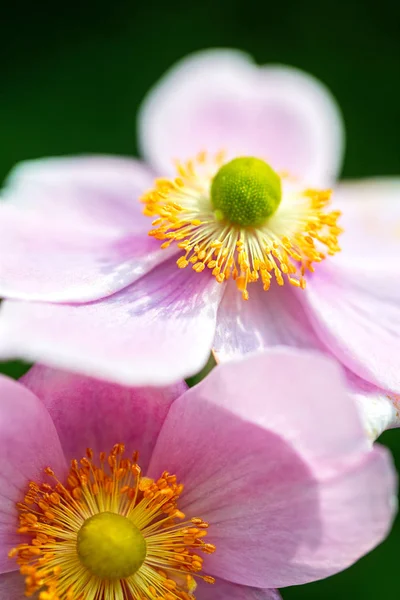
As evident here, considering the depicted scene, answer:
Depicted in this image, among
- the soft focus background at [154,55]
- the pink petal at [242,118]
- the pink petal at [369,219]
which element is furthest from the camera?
the soft focus background at [154,55]

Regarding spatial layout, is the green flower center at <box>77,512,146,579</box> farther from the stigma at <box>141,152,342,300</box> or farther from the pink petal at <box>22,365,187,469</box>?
the stigma at <box>141,152,342,300</box>

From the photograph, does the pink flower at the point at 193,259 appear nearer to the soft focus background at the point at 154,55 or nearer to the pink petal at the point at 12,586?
the pink petal at the point at 12,586

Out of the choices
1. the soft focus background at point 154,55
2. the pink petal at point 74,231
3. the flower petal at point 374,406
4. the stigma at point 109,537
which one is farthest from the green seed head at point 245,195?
the soft focus background at point 154,55

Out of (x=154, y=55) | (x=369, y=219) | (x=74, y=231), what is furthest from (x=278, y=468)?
(x=154, y=55)

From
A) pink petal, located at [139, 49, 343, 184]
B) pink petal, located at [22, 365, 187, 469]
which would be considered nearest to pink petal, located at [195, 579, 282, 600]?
pink petal, located at [22, 365, 187, 469]

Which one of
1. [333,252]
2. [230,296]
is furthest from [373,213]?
[230,296]

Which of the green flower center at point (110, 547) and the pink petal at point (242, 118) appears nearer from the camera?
the green flower center at point (110, 547)

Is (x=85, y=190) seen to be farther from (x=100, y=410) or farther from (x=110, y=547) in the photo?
(x=110, y=547)
